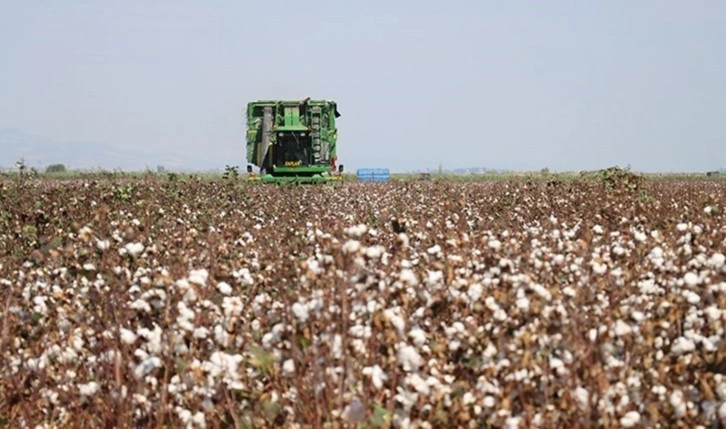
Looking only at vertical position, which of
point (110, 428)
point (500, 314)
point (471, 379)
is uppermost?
point (500, 314)

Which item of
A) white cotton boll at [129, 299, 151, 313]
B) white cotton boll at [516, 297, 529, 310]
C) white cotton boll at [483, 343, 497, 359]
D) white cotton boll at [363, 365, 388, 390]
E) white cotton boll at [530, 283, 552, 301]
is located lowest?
white cotton boll at [363, 365, 388, 390]

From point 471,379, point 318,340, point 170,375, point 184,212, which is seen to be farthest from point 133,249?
point 184,212

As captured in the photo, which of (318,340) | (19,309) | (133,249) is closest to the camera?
(318,340)

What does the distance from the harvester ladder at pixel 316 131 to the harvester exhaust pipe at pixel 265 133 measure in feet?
4.48

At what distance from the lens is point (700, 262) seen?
5.72m

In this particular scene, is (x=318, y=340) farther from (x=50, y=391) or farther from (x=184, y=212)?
(x=184, y=212)

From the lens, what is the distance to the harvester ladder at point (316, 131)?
3077 centimetres

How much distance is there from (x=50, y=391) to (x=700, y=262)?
3.68 m

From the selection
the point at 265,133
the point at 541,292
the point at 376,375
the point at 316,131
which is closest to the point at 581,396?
the point at 541,292

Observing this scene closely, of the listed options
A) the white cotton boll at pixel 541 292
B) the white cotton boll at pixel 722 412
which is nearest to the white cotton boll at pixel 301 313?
the white cotton boll at pixel 541 292

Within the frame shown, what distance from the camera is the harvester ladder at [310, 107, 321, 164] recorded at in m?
30.8

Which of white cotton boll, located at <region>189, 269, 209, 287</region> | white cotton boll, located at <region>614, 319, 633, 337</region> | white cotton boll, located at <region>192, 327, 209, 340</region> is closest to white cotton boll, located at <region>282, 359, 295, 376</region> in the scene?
white cotton boll, located at <region>192, 327, 209, 340</region>

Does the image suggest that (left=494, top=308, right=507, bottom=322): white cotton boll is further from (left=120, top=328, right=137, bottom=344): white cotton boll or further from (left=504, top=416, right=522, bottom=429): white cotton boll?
(left=120, top=328, right=137, bottom=344): white cotton boll

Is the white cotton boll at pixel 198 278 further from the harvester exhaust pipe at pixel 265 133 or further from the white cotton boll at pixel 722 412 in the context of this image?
the harvester exhaust pipe at pixel 265 133
